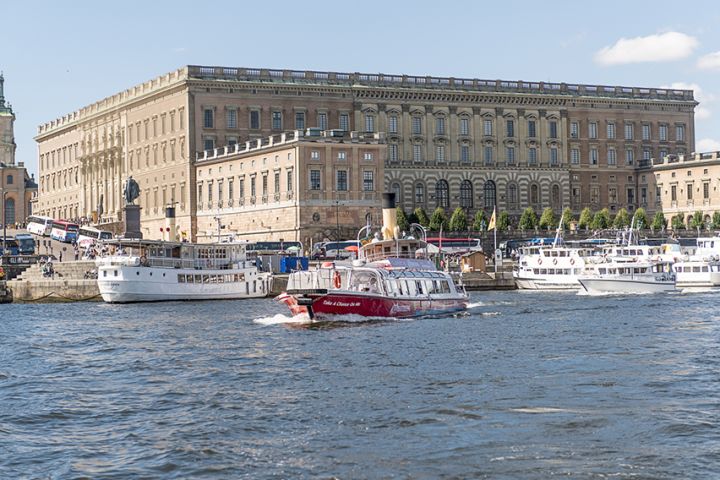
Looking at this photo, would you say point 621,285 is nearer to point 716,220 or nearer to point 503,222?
point 503,222

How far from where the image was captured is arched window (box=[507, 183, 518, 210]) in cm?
14550

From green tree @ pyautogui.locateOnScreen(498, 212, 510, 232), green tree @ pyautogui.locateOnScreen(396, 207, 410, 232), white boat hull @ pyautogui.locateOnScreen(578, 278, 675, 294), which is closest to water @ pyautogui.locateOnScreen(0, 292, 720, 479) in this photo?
white boat hull @ pyautogui.locateOnScreen(578, 278, 675, 294)

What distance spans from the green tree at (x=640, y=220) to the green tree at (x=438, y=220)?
771 inches

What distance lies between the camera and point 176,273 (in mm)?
86750

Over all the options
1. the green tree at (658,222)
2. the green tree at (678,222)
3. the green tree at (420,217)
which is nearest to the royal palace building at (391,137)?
the green tree at (678,222)

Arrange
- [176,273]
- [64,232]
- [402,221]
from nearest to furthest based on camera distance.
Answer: [176,273], [64,232], [402,221]

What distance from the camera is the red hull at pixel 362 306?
196 feet

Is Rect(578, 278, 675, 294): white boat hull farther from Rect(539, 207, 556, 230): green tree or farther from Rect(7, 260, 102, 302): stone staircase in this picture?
Rect(539, 207, 556, 230): green tree

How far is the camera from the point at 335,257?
107750 millimetres

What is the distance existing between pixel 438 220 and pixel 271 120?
1938cm

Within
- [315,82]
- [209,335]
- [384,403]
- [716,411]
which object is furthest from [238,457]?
[315,82]

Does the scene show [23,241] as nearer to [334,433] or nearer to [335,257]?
[335,257]

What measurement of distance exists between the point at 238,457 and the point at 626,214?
11876 cm

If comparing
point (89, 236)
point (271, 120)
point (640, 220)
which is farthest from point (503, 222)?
point (89, 236)
